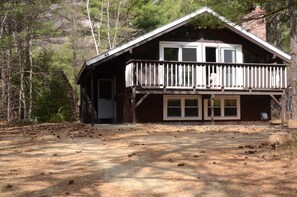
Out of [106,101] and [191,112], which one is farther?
[106,101]

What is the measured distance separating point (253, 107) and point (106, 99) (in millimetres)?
8036

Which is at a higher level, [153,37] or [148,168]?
[153,37]

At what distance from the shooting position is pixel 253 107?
2102 centimetres

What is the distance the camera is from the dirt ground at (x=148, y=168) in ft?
19.7

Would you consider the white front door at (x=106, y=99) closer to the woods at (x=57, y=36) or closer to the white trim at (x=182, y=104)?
the white trim at (x=182, y=104)

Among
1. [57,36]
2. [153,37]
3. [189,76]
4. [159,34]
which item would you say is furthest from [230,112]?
[57,36]

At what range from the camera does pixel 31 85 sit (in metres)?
27.0

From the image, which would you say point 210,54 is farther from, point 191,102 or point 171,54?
point 191,102

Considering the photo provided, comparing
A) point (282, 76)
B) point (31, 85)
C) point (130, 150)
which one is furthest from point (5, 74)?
point (130, 150)

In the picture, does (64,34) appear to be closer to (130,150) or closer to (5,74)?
(5,74)

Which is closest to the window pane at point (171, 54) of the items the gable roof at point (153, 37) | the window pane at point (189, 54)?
the window pane at point (189, 54)

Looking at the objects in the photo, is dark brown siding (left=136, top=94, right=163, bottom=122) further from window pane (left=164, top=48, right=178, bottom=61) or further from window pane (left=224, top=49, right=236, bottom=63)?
window pane (left=224, top=49, right=236, bottom=63)

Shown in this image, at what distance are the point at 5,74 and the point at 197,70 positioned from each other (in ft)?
48.3

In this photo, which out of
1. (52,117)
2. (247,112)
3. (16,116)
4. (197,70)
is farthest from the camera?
(16,116)
